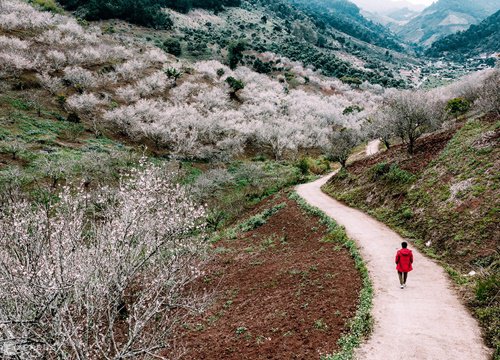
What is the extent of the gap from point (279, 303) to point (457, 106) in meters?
36.2

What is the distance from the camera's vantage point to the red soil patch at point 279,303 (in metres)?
9.55

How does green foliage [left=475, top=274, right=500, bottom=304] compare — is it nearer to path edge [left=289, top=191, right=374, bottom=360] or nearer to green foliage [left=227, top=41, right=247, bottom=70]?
path edge [left=289, top=191, right=374, bottom=360]

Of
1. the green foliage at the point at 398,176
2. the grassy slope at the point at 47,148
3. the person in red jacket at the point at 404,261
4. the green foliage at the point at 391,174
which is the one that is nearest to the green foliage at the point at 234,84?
the grassy slope at the point at 47,148

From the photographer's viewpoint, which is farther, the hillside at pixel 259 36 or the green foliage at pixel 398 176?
the hillside at pixel 259 36

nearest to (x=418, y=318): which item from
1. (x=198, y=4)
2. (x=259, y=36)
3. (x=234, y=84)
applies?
(x=234, y=84)

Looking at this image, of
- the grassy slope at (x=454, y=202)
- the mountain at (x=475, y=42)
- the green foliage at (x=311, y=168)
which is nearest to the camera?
the grassy slope at (x=454, y=202)

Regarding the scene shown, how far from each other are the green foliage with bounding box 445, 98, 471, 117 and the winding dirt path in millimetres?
30554

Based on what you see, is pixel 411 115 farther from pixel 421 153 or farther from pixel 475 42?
pixel 475 42

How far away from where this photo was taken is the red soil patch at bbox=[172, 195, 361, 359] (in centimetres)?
955

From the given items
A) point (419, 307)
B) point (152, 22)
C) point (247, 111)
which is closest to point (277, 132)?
point (247, 111)

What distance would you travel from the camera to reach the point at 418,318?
9.34 metres

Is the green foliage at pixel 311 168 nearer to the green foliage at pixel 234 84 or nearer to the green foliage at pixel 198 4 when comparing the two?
the green foliage at pixel 234 84

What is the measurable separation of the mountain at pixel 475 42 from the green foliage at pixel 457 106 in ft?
541

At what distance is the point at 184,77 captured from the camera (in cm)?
7475
